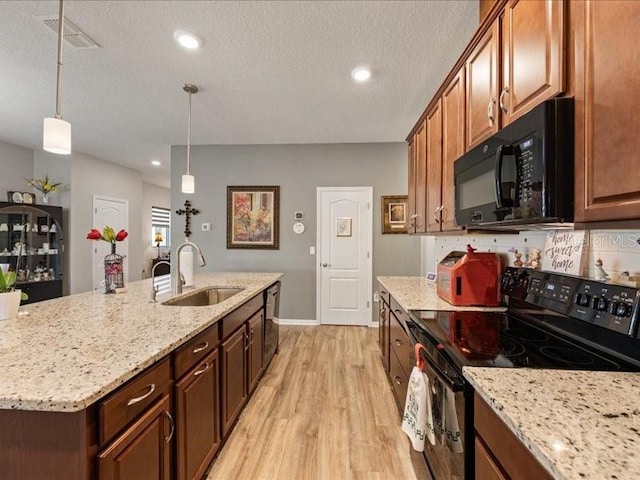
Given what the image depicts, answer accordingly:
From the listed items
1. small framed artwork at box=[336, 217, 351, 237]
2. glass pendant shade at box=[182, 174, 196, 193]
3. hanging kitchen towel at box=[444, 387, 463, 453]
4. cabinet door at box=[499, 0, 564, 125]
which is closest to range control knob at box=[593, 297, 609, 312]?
hanging kitchen towel at box=[444, 387, 463, 453]

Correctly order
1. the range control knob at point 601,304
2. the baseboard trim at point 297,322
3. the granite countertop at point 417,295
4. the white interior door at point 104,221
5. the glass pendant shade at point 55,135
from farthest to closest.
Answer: the white interior door at point 104,221 < the baseboard trim at point 297,322 < the granite countertop at point 417,295 < the glass pendant shade at point 55,135 < the range control knob at point 601,304

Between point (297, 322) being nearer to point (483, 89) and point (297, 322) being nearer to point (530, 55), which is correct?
point (483, 89)

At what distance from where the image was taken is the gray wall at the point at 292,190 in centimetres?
455

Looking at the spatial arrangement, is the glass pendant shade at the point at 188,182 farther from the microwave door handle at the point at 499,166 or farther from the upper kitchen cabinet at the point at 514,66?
the microwave door handle at the point at 499,166

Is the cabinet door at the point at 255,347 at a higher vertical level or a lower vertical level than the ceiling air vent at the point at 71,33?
lower

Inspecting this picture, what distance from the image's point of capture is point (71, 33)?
6.93 feet

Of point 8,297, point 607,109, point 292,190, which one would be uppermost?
point 292,190

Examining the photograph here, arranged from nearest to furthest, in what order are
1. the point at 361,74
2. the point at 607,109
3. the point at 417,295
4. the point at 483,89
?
the point at 607,109 < the point at 483,89 < the point at 417,295 < the point at 361,74

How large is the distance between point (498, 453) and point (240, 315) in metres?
1.61

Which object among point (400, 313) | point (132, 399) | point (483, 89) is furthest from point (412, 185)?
point (132, 399)

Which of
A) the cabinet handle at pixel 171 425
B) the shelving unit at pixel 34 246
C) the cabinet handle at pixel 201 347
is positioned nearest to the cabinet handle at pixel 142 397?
the cabinet handle at pixel 171 425

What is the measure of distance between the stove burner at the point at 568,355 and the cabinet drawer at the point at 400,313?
0.81 meters

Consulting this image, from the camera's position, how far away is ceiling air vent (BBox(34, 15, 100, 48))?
198cm

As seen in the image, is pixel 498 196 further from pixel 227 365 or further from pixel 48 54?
pixel 48 54
